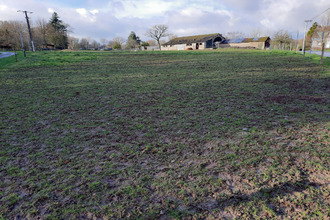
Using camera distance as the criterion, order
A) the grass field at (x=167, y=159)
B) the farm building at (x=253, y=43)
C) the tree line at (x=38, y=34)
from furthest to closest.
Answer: the farm building at (x=253, y=43)
the tree line at (x=38, y=34)
the grass field at (x=167, y=159)

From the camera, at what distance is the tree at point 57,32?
→ 204 feet

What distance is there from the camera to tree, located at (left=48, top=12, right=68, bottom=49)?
62056 millimetres

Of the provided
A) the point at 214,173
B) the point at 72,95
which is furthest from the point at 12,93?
the point at 214,173

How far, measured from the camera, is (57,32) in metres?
65.8

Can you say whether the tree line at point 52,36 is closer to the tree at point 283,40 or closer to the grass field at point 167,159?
the tree at point 283,40

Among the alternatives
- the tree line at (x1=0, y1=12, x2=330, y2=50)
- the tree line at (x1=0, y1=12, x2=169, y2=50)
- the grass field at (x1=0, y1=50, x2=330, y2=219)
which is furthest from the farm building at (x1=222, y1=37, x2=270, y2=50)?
the grass field at (x1=0, y1=50, x2=330, y2=219)

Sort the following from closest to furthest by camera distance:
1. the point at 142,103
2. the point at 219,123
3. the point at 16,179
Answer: the point at 16,179 < the point at 219,123 < the point at 142,103

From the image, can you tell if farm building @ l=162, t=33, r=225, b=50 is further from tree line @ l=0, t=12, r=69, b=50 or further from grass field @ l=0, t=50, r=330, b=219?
grass field @ l=0, t=50, r=330, b=219

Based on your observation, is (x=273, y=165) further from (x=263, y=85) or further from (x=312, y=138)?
(x=263, y=85)

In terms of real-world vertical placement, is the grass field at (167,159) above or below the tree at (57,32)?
below

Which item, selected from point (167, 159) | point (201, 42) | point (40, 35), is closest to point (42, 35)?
point (40, 35)

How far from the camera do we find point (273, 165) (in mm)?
3193

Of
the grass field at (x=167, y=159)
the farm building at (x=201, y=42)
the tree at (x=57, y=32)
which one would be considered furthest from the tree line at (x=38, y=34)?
the grass field at (x=167, y=159)

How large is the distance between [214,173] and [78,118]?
3815 mm
